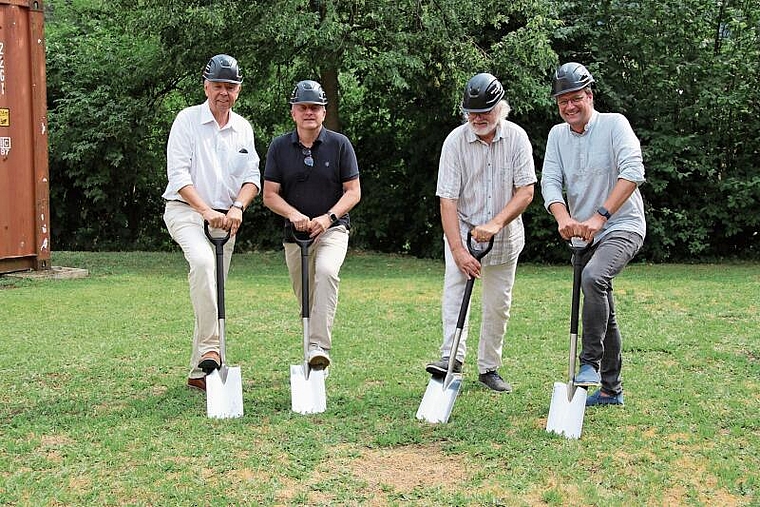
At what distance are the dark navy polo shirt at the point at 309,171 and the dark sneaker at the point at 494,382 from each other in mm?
1415

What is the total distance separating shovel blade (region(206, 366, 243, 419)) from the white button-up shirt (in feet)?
3.40

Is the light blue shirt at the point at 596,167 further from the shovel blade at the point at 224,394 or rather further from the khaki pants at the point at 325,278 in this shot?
the shovel blade at the point at 224,394

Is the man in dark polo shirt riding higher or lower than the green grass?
higher

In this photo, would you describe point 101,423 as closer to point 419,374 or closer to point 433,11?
point 419,374

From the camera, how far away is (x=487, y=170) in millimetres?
5625

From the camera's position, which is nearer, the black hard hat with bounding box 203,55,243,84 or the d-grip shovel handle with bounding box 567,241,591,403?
the d-grip shovel handle with bounding box 567,241,591,403

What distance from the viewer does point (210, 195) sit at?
579 centimetres

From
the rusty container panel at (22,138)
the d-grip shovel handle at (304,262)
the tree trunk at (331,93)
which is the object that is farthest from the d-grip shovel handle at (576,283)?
the tree trunk at (331,93)

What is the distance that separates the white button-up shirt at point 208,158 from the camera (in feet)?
18.7

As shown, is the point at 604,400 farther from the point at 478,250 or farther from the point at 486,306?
the point at 478,250

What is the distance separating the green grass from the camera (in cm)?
424

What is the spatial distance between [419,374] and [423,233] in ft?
29.7

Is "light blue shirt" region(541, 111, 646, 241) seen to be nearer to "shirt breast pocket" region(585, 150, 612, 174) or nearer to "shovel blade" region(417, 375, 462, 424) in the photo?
"shirt breast pocket" region(585, 150, 612, 174)

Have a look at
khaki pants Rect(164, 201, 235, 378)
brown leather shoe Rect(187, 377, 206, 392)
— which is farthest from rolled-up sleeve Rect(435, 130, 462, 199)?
brown leather shoe Rect(187, 377, 206, 392)
